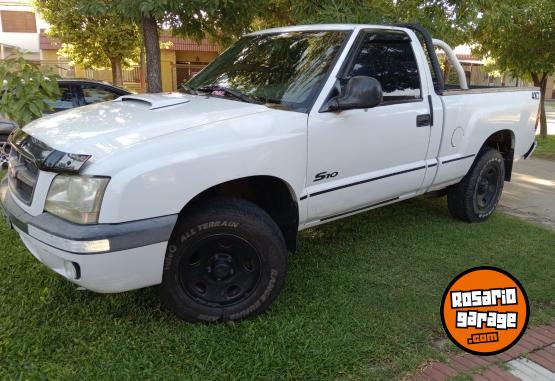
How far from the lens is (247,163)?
3.06 m

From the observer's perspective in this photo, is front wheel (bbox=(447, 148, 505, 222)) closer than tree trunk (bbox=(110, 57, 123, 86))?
Yes

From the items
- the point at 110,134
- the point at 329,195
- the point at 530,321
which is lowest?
the point at 530,321

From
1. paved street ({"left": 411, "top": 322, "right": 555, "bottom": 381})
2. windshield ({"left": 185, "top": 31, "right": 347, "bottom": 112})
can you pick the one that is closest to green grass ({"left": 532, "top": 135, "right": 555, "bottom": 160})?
windshield ({"left": 185, "top": 31, "right": 347, "bottom": 112})

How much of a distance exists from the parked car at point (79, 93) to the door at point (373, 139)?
22.0 ft

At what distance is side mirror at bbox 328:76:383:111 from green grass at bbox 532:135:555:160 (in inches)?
326

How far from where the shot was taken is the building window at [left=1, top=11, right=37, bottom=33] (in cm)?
3022

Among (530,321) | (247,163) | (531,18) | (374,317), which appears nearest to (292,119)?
(247,163)

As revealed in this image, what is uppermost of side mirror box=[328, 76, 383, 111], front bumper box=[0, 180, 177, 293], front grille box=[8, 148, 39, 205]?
side mirror box=[328, 76, 383, 111]

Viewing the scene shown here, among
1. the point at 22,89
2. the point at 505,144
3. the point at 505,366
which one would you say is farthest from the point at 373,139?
the point at 22,89

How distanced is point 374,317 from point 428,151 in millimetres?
1681

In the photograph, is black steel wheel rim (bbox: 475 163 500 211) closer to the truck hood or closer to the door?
the door

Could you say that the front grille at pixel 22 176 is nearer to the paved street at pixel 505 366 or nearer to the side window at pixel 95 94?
the paved street at pixel 505 366

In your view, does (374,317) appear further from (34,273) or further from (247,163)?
(34,273)

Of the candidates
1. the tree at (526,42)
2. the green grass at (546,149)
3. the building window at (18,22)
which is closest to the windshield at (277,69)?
the tree at (526,42)
